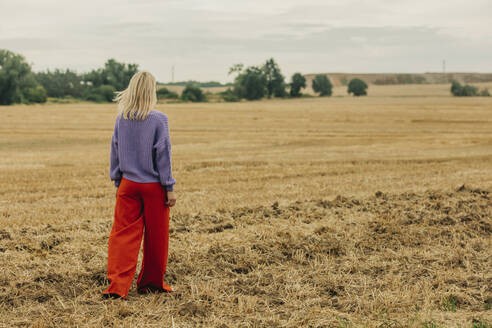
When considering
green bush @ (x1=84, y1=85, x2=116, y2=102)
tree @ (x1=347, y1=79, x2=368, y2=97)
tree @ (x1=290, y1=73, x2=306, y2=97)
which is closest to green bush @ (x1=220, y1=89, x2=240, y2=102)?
tree @ (x1=290, y1=73, x2=306, y2=97)

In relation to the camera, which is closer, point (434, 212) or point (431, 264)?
point (431, 264)

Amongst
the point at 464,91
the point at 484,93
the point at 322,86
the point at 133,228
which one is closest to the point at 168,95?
the point at 322,86

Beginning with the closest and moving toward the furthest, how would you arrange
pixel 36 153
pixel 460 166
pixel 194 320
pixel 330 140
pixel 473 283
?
pixel 194 320
pixel 473 283
pixel 460 166
pixel 36 153
pixel 330 140

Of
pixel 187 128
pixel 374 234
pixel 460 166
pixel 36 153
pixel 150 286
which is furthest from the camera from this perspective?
pixel 187 128

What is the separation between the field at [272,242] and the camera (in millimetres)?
4984

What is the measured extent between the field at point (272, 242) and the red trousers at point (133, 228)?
284 millimetres

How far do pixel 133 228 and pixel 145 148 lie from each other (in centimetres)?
79

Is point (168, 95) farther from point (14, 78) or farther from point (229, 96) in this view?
point (14, 78)

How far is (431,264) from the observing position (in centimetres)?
646

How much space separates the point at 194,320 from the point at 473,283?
124 inches

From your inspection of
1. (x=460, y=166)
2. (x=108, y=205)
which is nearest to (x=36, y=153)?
(x=108, y=205)

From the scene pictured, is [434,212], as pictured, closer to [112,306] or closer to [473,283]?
[473,283]

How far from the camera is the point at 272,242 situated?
23.5 ft

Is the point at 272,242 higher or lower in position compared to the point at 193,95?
lower
